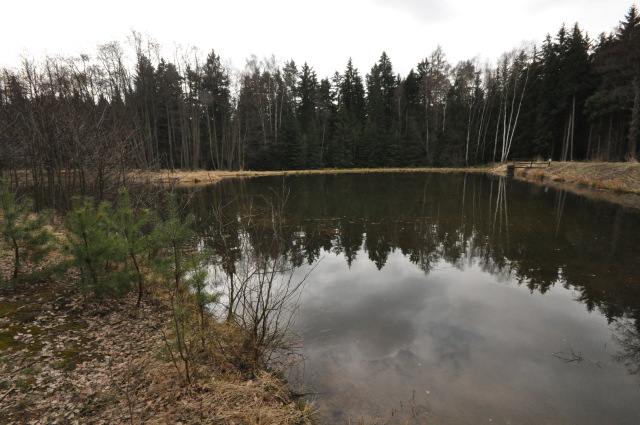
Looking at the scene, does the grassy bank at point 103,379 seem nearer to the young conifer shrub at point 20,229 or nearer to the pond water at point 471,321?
the young conifer shrub at point 20,229

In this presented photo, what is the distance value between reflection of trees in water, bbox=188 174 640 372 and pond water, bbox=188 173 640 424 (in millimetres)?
75

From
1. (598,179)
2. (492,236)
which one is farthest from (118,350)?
(598,179)

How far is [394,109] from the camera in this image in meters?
54.7

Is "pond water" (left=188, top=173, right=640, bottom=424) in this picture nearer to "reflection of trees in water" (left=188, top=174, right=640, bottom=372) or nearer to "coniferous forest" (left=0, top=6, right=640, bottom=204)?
"reflection of trees in water" (left=188, top=174, right=640, bottom=372)

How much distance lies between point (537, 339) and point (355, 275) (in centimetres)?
427

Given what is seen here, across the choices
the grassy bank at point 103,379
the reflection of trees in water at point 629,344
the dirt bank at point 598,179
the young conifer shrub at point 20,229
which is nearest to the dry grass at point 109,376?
the grassy bank at point 103,379

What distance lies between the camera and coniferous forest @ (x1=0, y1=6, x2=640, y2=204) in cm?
3191

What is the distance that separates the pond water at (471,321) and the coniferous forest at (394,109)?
83.9 ft

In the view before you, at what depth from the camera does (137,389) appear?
375 centimetres

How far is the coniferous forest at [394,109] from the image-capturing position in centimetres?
3191

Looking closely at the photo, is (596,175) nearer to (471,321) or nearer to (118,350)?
(471,321)

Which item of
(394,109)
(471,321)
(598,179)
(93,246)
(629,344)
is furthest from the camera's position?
(394,109)

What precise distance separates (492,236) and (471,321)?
274 inches

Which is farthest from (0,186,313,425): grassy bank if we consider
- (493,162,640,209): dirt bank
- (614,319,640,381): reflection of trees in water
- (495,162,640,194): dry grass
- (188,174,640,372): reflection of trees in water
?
(495,162,640,194): dry grass
